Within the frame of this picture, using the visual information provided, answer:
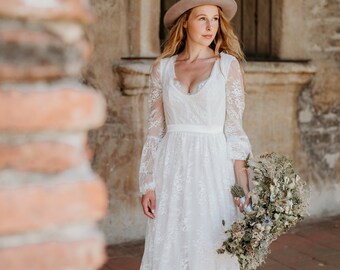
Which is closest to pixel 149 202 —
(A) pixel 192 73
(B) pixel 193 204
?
(B) pixel 193 204

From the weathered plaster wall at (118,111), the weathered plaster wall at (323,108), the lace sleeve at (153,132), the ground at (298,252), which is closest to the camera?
the lace sleeve at (153,132)

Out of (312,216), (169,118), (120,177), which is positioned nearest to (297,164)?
(312,216)

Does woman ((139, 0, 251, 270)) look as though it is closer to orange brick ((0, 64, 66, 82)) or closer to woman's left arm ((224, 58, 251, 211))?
woman's left arm ((224, 58, 251, 211))

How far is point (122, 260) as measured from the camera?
460 cm

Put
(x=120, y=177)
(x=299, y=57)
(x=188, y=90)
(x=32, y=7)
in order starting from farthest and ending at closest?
(x=299, y=57) → (x=120, y=177) → (x=188, y=90) → (x=32, y=7)

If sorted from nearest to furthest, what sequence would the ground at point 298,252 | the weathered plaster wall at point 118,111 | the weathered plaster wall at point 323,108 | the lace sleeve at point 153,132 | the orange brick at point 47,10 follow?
the orange brick at point 47,10
the lace sleeve at point 153,132
the ground at point 298,252
the weathered plaster wall at point 118,111
the weathered plaster wall at point 323,108

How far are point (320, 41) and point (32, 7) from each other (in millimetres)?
5006

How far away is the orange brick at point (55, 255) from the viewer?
1.01 m

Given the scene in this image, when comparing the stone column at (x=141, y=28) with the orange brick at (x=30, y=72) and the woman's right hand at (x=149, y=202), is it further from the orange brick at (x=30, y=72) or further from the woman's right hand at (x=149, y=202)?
the orange brick at (x=30, y=72)

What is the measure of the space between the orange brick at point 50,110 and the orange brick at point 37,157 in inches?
1.2

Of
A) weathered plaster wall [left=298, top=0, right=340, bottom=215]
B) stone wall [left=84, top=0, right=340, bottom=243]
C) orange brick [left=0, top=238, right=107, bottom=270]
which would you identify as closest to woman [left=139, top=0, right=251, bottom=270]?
stone wall [left=84, top=0, right=340, bottom=243]

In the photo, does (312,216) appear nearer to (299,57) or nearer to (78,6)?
(299,57)

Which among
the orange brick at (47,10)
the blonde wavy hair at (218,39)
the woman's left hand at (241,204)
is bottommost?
the woman's left hand at (241,204)

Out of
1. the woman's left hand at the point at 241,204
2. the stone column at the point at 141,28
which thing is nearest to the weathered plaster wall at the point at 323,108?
the stone column at the point at 141,28
